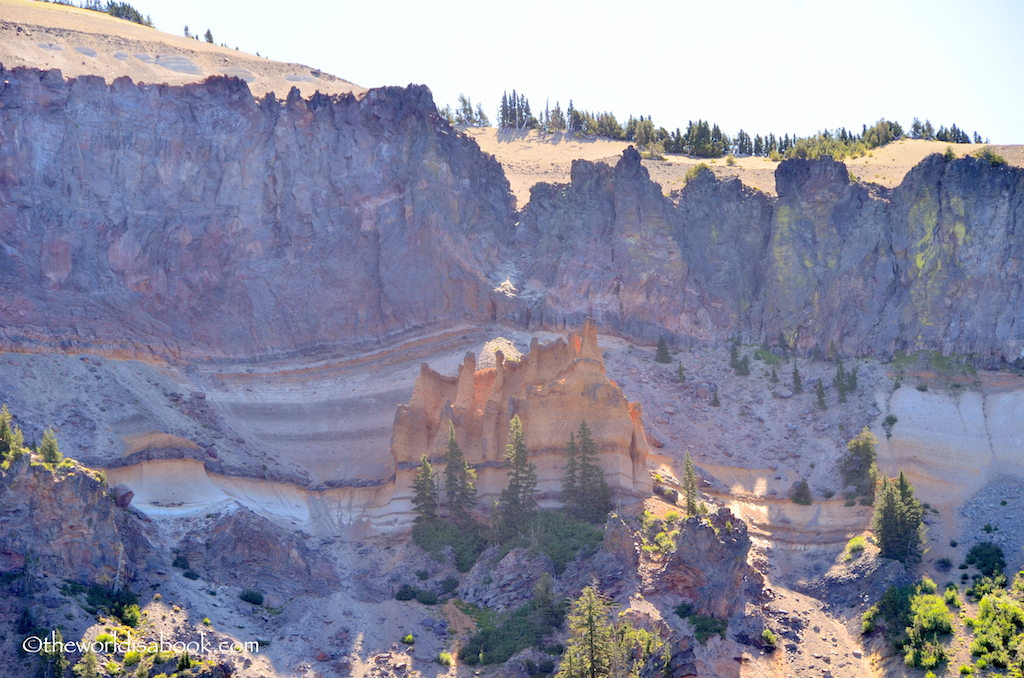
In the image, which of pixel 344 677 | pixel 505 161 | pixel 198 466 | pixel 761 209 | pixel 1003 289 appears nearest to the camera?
pixel 344 677

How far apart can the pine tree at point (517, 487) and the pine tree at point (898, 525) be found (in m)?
17.1

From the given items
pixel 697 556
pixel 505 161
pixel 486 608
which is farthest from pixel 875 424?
pixel 505 161

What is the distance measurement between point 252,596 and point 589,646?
17148 mm

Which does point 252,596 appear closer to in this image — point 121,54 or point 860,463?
point 860,463

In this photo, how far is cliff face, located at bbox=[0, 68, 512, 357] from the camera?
75312 millimetres

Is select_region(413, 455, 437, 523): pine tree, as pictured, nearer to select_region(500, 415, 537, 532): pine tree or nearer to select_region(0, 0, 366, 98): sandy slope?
select_region(500, 415, 537, 532): pine tree

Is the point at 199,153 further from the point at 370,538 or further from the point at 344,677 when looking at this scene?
the point at 344,677

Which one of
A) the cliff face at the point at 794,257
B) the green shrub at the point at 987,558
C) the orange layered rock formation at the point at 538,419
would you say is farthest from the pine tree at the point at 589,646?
the cliff face at the point at 794,257

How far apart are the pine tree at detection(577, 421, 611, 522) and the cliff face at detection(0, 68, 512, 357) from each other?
17.1 meters

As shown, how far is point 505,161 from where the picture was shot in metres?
106

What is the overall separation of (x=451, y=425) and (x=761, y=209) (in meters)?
32.4

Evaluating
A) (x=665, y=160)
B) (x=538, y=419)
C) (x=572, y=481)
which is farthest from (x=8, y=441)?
(x=665, y=160)

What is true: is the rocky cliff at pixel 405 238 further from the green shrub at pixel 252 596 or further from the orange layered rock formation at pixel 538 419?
the green shrub at pixel 252 596

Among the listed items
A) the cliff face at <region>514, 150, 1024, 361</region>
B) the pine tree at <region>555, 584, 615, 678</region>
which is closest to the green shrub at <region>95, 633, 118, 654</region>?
the pine tree at <region>555, 584, 615, 678</region>
